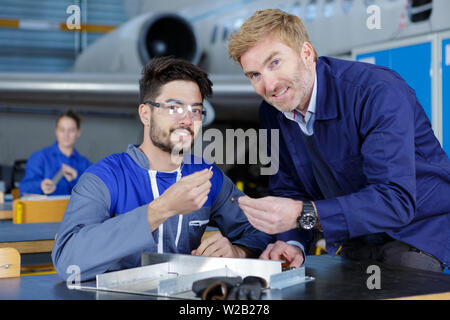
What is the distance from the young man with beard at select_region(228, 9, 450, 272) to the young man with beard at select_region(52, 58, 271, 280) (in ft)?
0.48

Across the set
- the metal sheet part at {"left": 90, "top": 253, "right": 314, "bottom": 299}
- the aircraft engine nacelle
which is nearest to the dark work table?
the metal sheet part at {"left": 90, "top": 253, "right": 314, "bottom": 299}

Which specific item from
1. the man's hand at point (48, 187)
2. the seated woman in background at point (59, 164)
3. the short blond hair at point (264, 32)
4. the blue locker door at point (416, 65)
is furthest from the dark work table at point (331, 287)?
the blue locker door at point (416, 65)

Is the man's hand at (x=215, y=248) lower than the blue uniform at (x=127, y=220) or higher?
lower

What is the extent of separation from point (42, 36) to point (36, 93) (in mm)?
10136

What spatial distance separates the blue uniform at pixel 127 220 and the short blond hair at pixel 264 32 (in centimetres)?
36

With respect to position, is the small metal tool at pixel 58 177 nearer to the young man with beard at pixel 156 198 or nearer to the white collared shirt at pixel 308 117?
the young man with beard at pixel 156 198

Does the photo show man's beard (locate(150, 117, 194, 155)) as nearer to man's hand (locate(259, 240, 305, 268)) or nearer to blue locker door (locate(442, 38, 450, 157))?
man's hand (locate(259, 240, 305, 268))

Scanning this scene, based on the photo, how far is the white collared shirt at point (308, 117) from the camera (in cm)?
141

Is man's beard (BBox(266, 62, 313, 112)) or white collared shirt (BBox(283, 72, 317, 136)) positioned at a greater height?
man's beard (BBox(266, 62, 313, 112))

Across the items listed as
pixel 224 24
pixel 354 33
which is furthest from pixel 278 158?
pixel 224 24

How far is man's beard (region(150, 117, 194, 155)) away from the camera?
140 cm

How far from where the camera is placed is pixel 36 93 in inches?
233

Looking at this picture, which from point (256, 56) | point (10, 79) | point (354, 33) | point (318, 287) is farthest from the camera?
point (10, 79)
